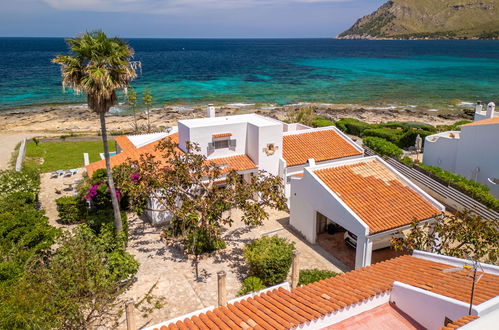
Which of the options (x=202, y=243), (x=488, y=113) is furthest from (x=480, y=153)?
(x=202, y=243)

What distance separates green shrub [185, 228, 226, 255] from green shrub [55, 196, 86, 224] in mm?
7957

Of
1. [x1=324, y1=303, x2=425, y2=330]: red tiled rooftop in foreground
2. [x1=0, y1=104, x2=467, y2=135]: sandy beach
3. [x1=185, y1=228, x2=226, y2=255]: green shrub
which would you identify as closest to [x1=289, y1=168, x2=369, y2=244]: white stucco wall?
[x1=185, y1=228, x2=226, y2=255]: green shrub

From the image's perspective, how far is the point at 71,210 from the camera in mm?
22734

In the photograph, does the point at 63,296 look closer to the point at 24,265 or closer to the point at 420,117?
the point at 24,265

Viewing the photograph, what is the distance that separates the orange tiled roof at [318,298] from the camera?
946 centimetres

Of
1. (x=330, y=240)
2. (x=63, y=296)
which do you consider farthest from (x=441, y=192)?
(x=63, y=296)

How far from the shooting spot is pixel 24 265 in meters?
14.3

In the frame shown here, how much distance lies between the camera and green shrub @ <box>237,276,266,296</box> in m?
15.6

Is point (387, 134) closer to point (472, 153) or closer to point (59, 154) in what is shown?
point (472, 153)

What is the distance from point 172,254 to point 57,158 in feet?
77.8

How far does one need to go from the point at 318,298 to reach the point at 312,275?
19.8ft

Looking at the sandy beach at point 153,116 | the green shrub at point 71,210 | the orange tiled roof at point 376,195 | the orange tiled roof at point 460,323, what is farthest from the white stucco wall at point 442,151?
the sandy beach at point 153,116

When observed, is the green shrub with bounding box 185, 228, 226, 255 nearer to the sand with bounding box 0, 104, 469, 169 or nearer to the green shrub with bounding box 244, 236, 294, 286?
the green shrub with bounding box 244, 236, 294, 286

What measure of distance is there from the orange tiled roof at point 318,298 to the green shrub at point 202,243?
7434 millimetres
